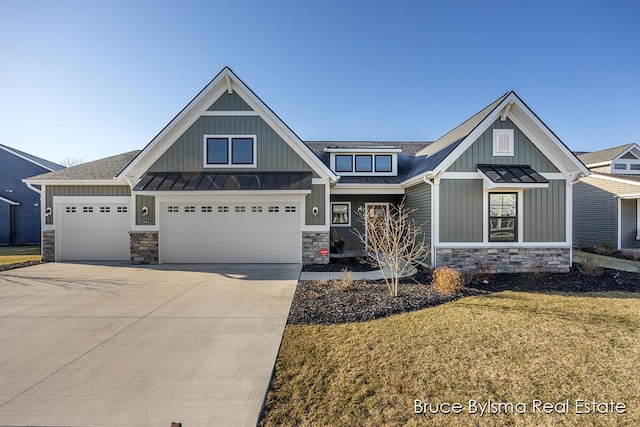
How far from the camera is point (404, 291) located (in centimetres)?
732

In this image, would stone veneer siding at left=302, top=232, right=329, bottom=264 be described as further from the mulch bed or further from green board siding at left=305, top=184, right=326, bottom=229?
the mulch bed

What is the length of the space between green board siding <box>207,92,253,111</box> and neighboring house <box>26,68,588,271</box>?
4 cm

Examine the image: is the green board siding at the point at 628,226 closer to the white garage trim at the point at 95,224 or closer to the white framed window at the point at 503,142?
the white framed window at the point at 503,142

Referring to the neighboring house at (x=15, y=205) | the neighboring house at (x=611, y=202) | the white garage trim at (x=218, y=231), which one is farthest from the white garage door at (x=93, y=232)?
the neighboring house at (x=611, y=202)

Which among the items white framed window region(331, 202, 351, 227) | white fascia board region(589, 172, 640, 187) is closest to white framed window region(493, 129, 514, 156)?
white framed window region(331, 202, 351, 227)

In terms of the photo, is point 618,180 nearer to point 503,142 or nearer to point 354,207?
point 503,142

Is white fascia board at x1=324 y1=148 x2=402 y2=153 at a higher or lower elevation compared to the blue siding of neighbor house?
higher

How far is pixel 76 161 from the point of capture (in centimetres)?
4834

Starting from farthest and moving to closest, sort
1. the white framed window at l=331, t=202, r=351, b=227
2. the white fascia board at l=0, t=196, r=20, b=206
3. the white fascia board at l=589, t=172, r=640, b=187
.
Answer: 1. the white fascia board at l=0, t=196, r=20, b=206
2. the white framed window at l=331, t=202, r=351, b=227
3. the white fascia board at l=589, t=172, r=640, b=187

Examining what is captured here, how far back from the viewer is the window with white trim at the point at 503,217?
980 cm

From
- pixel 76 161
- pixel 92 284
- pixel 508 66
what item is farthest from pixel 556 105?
pixel 76 161

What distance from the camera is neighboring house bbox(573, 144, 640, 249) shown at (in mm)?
15133

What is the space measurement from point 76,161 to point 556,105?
220 feet

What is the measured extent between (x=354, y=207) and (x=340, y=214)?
890 millimetres
